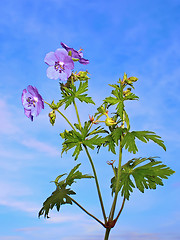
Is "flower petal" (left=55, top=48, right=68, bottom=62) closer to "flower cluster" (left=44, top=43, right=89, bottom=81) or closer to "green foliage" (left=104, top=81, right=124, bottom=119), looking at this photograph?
"flower cluster" (left=44, top=43, right=89, bottom=81)

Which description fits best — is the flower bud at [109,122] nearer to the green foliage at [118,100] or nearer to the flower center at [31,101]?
the green foliage at [118,100]

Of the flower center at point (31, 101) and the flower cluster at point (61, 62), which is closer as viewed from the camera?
the flower cluster at point (61, 62)

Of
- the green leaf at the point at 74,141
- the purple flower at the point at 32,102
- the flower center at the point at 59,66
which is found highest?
the flower center at the point at 59,66

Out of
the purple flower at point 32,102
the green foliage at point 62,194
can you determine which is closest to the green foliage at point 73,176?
the green foliage at point 62,194

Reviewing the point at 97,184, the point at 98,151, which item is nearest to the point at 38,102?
the point at 98,151

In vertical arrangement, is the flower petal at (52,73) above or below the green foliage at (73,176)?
above

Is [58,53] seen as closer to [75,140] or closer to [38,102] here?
[38,102]

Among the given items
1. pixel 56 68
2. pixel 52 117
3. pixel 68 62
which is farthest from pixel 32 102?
pixel 68 62
